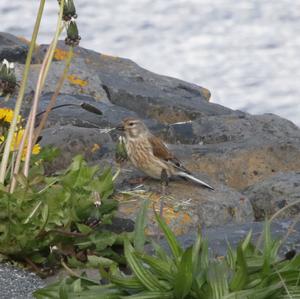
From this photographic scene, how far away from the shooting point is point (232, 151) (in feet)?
30.9

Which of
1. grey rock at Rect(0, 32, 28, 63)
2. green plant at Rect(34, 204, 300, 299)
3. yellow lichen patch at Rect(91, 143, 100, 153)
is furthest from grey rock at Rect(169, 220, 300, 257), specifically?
grey rock at Rect(0, 32, 28, 63)

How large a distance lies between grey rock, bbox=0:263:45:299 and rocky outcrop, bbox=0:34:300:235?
3.93 feet

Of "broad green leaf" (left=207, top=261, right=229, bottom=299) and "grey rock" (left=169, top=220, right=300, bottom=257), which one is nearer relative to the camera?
"broad green leaf" (left=207, top=261, right=229, bottom=299)

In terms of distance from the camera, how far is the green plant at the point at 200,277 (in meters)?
4.82

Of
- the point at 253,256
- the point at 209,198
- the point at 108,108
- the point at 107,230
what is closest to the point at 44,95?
the point at 108,108

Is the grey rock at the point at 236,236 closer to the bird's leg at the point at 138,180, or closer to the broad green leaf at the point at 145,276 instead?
the broad green leaf at the point at 145,276

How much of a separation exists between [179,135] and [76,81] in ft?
5.86

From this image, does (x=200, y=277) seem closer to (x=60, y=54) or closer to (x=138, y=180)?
(x=138, y=180)

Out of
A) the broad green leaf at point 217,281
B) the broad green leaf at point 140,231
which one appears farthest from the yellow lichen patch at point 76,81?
the broad green leaf at point 217,281

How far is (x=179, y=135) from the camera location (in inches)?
423

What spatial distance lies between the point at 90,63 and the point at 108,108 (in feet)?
11.1

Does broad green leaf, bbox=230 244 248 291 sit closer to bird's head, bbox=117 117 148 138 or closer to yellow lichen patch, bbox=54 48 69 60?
bird's head, bbox=117 117 148 138

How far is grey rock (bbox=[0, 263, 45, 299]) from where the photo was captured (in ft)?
18.7

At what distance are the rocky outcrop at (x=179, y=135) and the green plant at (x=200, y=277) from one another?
6.64ft
